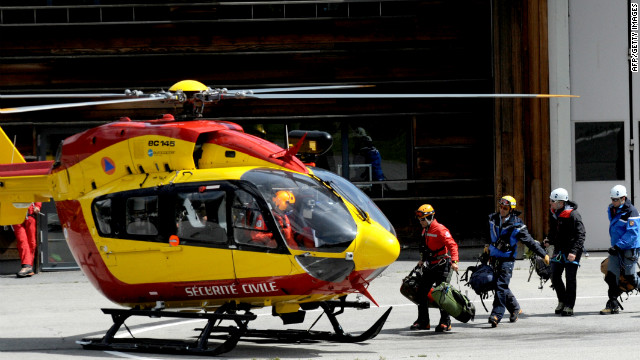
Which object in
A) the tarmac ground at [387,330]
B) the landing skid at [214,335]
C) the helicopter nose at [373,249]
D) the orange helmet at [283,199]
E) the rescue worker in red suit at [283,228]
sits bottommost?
the tarmac ground at [387,330]

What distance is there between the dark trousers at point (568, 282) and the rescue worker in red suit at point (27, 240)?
9.44 meters

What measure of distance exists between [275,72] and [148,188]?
811 centimetres

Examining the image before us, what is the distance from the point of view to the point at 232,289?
10.9 m

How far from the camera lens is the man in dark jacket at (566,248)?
13469mm

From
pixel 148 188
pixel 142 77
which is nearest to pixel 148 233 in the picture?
pixel 148 188

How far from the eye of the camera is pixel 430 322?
13273mm

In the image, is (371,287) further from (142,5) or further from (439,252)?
(142,5)

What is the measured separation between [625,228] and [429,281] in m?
3.02

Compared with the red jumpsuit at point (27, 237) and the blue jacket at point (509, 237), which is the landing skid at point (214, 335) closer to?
the blue jacket at point (509, 237)

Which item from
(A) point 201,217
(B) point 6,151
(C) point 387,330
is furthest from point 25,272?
(A) point 201,217

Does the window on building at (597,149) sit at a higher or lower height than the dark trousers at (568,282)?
higher

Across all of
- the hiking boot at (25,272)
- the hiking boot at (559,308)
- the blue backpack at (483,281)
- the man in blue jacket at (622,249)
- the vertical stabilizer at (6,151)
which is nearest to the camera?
the blue backpack at (483,281)

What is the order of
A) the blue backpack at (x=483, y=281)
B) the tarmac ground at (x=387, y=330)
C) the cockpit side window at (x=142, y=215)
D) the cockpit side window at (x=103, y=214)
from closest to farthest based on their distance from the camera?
1. the tarmac ground at (x=387, y=330)
2. the cockpit side window at (x=142, y=215)
3. the cockpit side window at (x=103, y=214)
4. the blue backpack at (x=483, y=281)

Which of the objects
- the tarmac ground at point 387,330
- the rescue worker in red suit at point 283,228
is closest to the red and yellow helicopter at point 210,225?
the rescue worker in red suit at point 283,228
